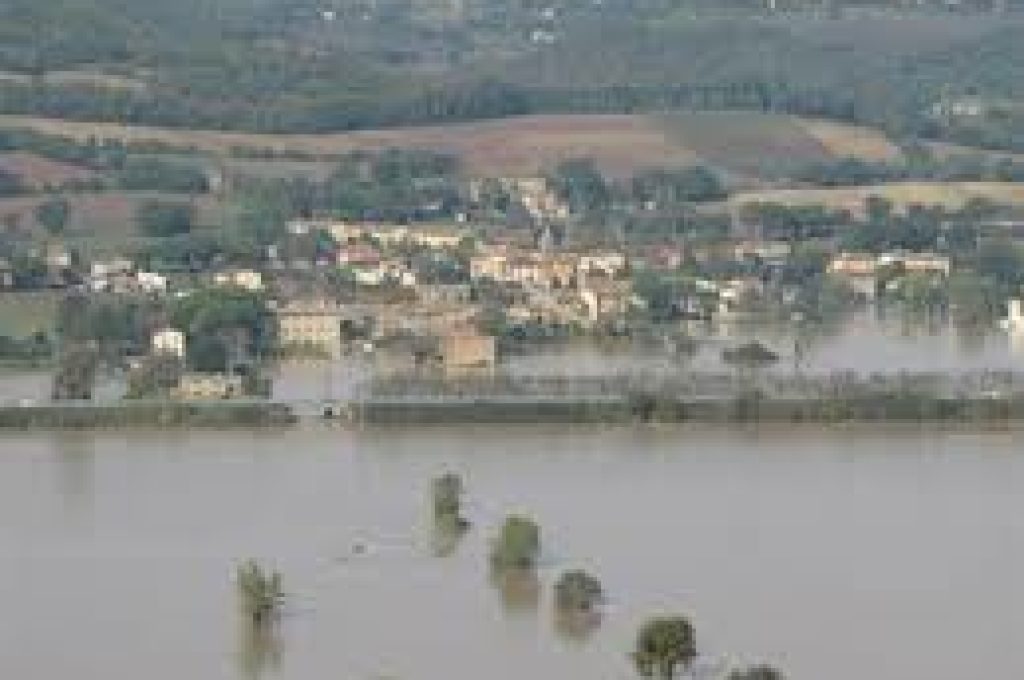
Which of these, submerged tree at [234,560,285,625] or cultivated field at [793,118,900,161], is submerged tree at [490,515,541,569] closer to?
submerged tree at [234,560,285,625]

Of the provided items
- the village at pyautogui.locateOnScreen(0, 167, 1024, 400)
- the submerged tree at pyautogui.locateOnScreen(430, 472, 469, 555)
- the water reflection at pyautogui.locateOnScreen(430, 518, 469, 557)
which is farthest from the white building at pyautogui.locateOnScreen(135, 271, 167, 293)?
the water reflection at pyautogui.locateOnScreen(430, 518, 469, 557)

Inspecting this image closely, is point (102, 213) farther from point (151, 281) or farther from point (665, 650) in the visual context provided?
point (665, 650)

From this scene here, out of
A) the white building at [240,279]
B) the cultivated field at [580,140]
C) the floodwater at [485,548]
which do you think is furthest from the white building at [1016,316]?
the cultivated field at [580,140]

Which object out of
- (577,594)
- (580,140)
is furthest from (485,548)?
(580,140)

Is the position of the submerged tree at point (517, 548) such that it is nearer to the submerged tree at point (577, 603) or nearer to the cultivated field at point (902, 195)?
the submerged tree at point (577, 603)

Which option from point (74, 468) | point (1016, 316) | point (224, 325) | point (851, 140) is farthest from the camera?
point (851, 140)

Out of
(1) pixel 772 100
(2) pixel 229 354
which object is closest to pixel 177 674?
(2) pixel 229 354
